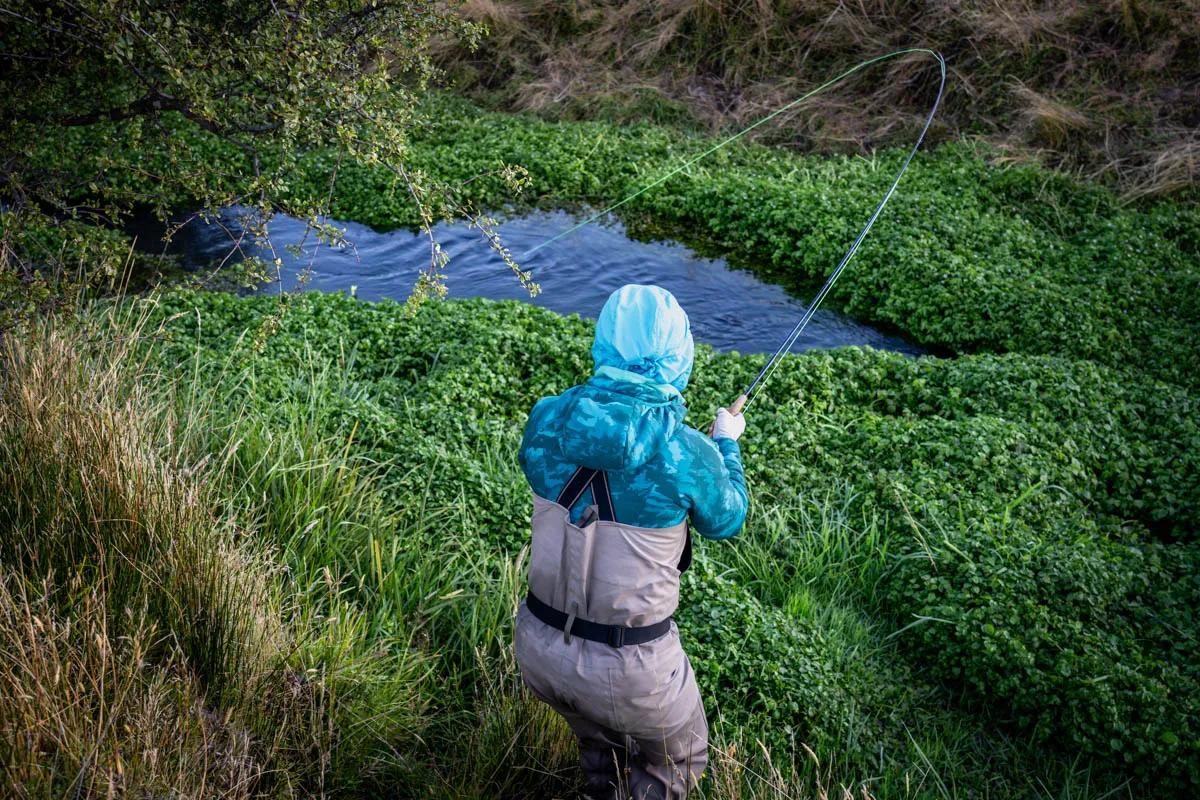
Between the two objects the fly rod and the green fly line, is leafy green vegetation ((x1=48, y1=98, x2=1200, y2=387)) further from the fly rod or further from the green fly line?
the fly rod

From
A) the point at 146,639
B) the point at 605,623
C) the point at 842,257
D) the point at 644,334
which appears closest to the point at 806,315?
the point at 644,334

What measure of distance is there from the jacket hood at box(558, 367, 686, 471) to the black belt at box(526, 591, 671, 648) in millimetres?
479

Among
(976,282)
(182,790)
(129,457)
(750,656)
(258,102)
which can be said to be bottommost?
(750,656)

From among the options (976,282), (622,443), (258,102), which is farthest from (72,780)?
(976,282)

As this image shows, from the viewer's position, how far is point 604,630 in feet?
9.30

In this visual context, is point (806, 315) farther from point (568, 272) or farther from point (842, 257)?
point (568, 272)

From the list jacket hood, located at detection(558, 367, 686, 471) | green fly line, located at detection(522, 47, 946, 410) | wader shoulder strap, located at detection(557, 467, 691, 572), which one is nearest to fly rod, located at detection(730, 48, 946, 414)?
green fly line, located at detection(522, 47, 946, 410)

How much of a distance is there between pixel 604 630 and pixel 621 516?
347 millimetres

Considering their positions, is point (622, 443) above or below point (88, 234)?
above

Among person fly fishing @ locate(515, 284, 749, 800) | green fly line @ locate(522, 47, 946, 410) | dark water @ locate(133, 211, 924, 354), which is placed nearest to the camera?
person fly fishing @ locate(515, 284, 749, 800)

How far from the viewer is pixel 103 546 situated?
140 inches

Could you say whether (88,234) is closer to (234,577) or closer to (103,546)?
(103,546)

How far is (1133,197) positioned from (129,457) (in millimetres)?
9532

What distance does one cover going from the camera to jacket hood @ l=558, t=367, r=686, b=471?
2.69 m
